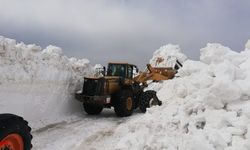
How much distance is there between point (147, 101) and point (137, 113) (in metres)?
0.68

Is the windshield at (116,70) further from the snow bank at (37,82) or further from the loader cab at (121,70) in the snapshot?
the snow bank at (37,82)

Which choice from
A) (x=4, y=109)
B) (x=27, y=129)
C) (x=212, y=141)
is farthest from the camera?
(x=4, y=109)

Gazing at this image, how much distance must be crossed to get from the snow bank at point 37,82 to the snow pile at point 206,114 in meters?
2.79

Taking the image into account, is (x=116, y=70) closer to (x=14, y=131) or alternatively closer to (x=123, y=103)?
(x=123, y=103)

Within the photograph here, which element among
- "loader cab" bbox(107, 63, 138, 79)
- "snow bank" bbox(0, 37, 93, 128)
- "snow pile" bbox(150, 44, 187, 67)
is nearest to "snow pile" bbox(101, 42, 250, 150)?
"snow bank" bbox(0, 37, 93, 128)

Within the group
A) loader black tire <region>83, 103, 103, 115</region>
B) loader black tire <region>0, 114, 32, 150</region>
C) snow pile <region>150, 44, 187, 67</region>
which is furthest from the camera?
snow pile <region>150, 44, 187, 67</region>

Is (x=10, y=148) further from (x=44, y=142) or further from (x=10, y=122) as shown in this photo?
(x=44, y=142)

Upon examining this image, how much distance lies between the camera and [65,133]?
1059 cm

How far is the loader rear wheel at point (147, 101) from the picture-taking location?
15.1 m

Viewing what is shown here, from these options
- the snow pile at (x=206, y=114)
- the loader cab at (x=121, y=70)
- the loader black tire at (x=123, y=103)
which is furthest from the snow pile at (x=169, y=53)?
the snow pile at (x=206, y=114)

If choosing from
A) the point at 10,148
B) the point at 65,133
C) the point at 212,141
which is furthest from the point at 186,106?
the point at 10,148

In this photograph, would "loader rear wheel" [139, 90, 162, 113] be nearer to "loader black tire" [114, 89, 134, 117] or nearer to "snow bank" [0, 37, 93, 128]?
"loader black tire" [114, 89, 134, 117]

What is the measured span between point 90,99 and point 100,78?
2.88ft

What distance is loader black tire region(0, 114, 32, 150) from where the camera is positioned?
4.71 meters
